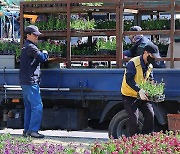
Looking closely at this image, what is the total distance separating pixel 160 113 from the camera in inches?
337

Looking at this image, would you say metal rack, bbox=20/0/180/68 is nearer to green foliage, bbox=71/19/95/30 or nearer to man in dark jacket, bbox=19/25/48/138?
green foliage, bbox=71/19/95/30

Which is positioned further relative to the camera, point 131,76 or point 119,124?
point 119,124

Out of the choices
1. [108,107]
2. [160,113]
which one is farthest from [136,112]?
[108,107]

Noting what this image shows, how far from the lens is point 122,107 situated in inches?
351

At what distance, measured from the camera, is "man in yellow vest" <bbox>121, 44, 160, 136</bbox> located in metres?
7.81

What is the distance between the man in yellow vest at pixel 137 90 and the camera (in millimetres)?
7809

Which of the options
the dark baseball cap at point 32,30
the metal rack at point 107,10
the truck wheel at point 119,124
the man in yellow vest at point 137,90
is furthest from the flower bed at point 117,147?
the dark baseball cap at point 32,30

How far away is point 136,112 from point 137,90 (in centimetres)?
43

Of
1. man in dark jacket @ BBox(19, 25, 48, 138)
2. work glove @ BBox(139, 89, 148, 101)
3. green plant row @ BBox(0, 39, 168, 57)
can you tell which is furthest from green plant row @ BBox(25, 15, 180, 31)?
work glove @ BBox(139, 89, 148, 101)

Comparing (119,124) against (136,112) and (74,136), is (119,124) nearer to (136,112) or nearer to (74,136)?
(136,112)

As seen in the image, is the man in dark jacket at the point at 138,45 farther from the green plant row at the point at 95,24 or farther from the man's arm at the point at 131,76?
the man's arm at the point at 131,76

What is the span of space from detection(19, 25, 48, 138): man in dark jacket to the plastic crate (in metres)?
2.34

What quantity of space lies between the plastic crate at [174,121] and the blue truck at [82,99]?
54 cm

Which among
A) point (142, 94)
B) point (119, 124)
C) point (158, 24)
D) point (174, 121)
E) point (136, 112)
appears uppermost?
point (158, 24)
